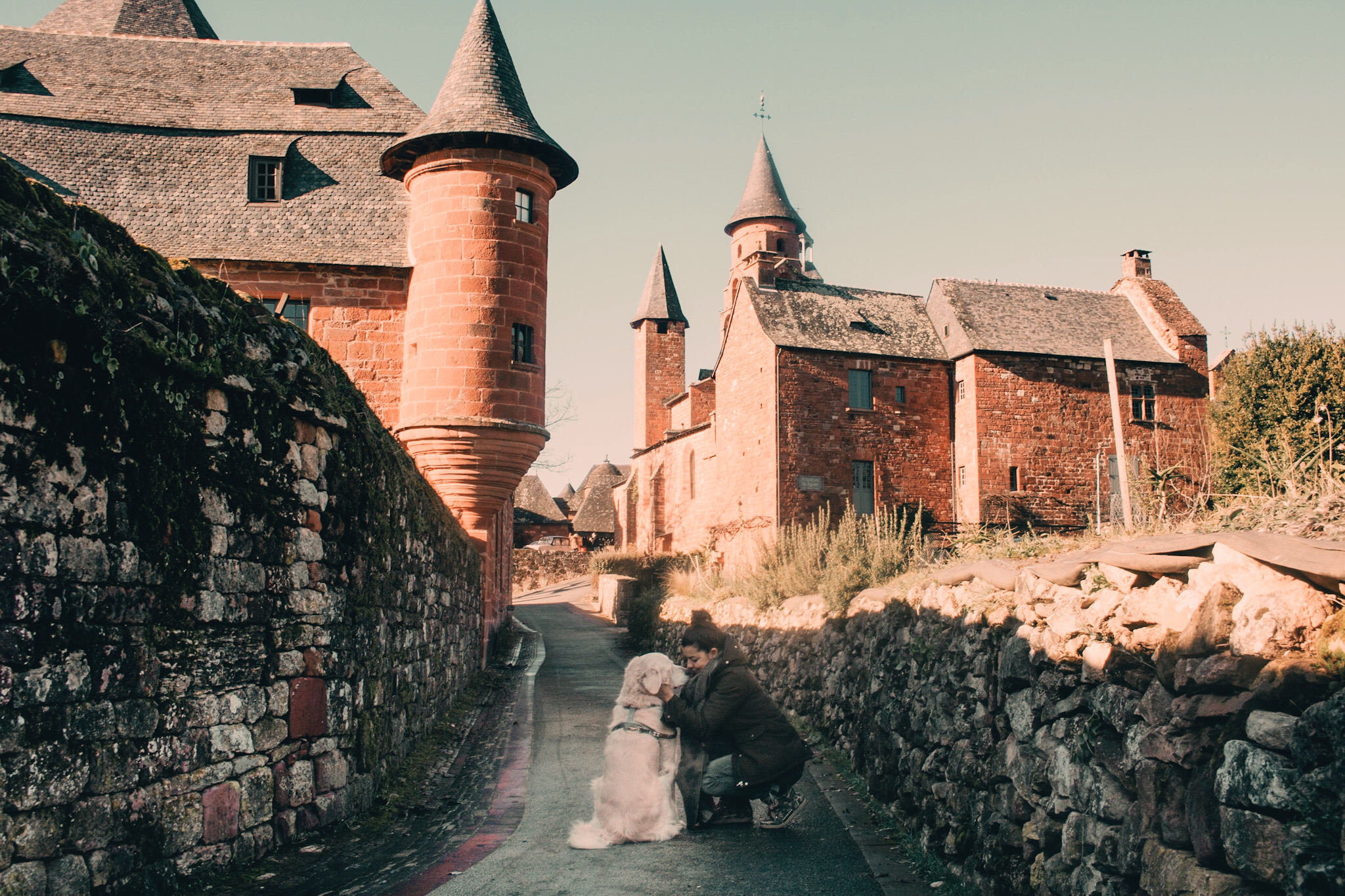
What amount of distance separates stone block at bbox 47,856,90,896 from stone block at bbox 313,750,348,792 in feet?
6.99

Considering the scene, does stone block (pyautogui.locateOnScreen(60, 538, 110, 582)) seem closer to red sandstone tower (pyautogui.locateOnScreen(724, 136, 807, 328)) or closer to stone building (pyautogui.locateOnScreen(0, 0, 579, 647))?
stone building (pyautogui.locateOnScreen(0, 0, 579, 647))

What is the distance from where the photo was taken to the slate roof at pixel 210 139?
1870cm

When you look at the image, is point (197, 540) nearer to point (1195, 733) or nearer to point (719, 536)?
point (1195, 733)

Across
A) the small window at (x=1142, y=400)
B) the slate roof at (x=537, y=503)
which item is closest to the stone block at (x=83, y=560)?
the small window at (x=1142, y=400)

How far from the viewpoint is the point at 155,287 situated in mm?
5336

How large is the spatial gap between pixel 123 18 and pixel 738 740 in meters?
26.4

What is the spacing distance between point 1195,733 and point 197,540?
494 centimetres

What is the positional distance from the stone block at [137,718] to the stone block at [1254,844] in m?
4.78

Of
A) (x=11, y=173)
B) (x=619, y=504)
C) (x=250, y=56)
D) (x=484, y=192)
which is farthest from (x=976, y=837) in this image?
(x=619, y=504)

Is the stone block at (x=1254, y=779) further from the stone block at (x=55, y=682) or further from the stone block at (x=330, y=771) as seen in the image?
the stone block at (x=330, y=771)

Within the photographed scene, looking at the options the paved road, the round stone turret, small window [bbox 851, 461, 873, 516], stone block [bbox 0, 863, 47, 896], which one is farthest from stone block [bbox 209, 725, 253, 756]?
small window [bbox 851, 461, 873, 516]

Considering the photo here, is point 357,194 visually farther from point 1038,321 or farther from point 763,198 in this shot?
point 763,198

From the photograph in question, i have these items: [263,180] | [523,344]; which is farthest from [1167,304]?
[263,180]

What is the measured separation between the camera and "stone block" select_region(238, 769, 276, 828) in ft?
18.9
